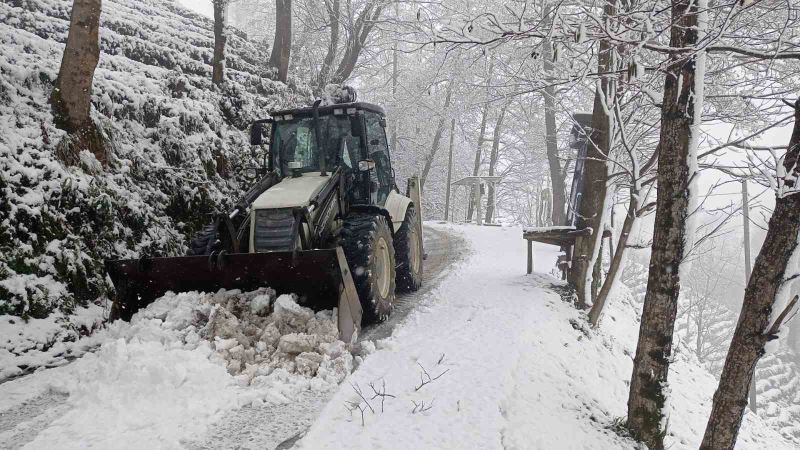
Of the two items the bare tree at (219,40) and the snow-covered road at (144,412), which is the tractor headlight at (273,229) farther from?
the bare tree at (219,40)

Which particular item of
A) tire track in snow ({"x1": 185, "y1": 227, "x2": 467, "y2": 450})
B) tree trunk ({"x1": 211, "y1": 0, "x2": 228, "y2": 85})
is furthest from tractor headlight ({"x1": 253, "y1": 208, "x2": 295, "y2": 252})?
tree trunk ({"x1": 211, "y1": 0, "x2": 228, "y2": 85})

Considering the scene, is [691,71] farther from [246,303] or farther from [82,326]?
[82,326]

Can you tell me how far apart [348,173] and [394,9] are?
46.0ft

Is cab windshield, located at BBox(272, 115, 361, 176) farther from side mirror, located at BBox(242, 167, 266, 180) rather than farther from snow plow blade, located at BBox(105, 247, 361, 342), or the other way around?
snow plow blade, located at BBox(105, 247, 361, 342)

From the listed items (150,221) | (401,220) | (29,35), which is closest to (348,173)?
(401,220)

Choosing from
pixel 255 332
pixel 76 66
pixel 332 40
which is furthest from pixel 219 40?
pixel 255 332

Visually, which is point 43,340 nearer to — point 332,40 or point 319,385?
point 319,385

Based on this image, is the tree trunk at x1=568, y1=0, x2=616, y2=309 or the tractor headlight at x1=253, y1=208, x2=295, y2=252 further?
the tree trunk at x1=568, y1=0, x2=616, y2=309

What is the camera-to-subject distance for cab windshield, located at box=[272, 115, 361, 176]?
6000 millimetres

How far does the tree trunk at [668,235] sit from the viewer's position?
382 cm

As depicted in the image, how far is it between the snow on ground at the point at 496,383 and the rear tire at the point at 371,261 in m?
0.38

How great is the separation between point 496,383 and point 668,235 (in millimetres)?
1853

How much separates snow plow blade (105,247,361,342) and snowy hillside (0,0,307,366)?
0.91m

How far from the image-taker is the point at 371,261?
488 cm
